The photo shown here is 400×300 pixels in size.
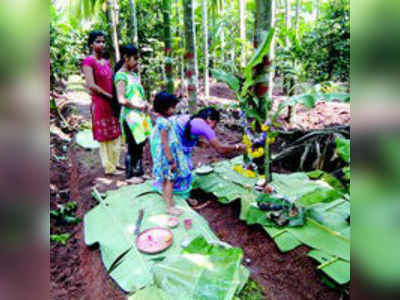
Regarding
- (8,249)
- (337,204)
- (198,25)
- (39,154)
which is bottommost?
(337,204)

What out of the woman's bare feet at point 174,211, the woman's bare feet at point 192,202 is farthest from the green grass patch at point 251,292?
the woman's bare feet at point 192,202

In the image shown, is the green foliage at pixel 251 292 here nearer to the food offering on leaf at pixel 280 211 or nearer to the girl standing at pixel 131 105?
the food offering on leaf at pixel 280 211

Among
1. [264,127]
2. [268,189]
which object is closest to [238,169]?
[268,189]

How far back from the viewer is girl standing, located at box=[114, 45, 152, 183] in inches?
141

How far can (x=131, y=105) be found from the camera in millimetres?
3664

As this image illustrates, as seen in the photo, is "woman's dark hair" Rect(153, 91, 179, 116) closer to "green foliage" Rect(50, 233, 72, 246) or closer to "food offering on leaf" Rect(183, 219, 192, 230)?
"food offering on leaf" Rect(183, 219, 192, 230)

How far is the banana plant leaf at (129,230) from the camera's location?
8.05ft

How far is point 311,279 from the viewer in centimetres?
239

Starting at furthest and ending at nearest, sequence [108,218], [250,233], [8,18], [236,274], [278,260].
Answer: [108,218] → [250,233] → [278,260] → [236,274] → [8,18]

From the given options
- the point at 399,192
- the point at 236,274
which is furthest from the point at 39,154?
the point at 236,274

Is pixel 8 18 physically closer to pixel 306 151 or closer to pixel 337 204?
pixel 337 204

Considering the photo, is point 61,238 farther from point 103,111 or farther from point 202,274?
point 202,274

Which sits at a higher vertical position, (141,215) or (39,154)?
(39,154)

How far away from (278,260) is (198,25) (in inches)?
419
